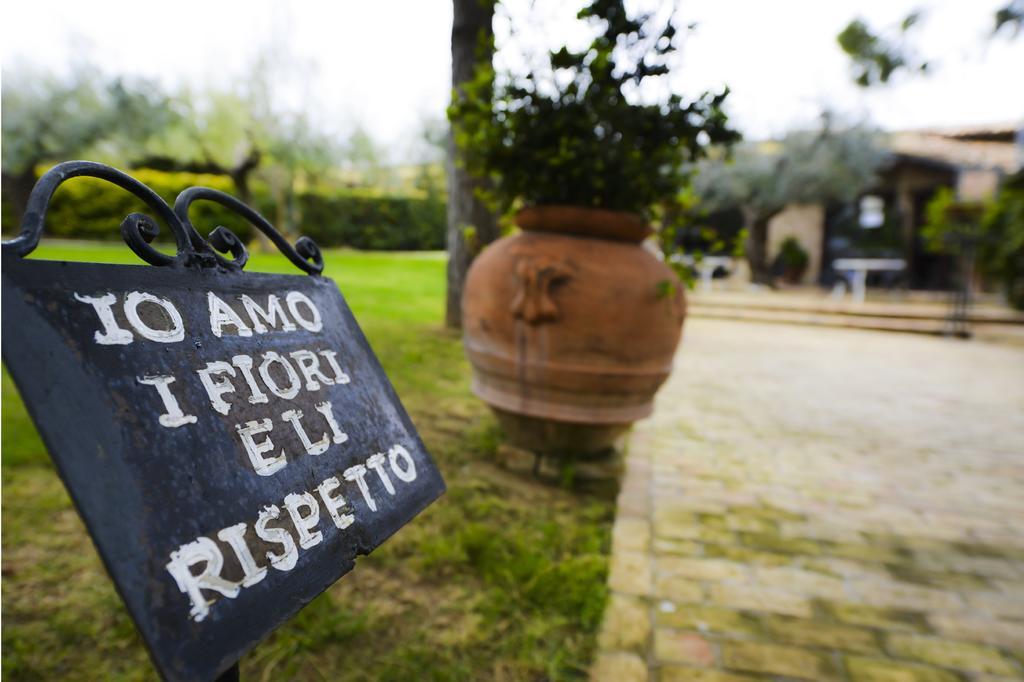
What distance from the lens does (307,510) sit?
82cm

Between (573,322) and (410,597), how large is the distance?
116 cm

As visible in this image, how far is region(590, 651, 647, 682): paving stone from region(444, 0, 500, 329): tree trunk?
10.9 ft

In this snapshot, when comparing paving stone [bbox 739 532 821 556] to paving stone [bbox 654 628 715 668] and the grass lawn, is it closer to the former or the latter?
the grass lawn

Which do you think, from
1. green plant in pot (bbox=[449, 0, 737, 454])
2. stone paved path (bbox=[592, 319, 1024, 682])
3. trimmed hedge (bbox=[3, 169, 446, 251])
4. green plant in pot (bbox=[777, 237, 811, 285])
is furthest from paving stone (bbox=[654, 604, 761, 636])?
green plant in pot (bbox=[777, 237, 811, 285])

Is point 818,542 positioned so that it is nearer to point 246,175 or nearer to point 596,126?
point 596,126

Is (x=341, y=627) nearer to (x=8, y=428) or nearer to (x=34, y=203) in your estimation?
(x=34, y=203)

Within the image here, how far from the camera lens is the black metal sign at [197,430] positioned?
63 cm

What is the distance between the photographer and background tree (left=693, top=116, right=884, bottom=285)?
14.8 m

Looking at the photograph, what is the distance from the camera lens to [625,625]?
1698 millimetres

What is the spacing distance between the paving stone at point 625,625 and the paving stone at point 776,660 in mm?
223

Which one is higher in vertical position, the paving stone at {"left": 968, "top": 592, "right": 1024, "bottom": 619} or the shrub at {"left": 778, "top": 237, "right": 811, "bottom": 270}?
the shrub at {"left": 778, "top": 237, "right": 811, "bottom": 270}

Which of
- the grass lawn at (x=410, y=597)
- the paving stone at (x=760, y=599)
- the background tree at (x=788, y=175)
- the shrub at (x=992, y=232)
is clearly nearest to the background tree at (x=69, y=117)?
the grass lawn at (x=410, y=597)

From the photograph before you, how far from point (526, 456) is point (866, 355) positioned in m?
6.18

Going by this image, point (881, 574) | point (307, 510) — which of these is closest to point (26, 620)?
point (307, 510)
